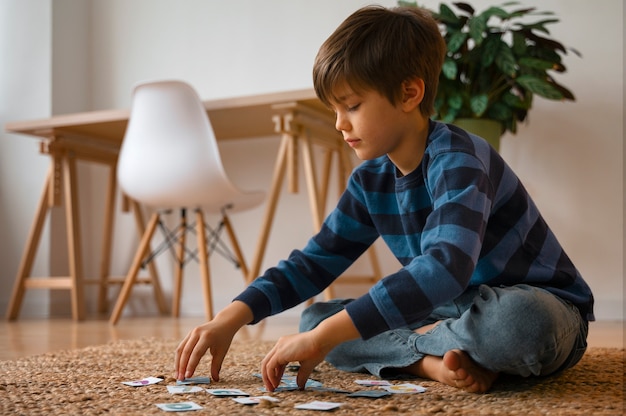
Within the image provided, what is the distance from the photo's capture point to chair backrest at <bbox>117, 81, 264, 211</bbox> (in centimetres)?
249

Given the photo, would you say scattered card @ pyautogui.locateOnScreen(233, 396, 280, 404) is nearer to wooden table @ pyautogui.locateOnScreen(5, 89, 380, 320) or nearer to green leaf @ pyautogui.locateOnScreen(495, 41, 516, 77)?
wooden table @ pyautogui.locateOnScreen(5, 89, 380, 320)

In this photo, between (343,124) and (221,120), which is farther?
(221,120)

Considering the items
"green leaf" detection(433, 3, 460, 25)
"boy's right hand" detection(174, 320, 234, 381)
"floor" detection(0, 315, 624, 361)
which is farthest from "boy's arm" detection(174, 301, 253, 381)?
"green leaf" detection(433, 3, 460, 25)

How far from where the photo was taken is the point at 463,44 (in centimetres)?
240

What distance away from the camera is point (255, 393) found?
102 cm

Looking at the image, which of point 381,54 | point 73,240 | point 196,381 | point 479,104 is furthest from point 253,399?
point 73,240

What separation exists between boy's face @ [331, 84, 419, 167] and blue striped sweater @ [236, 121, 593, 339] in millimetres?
63

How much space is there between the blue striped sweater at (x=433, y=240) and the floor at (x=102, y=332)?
2.29 feet

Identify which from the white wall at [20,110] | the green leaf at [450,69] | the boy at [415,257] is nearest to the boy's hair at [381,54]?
the boy at [415,257]

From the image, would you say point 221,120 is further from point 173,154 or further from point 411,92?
point 411,92

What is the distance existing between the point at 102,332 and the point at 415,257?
1.50 metres

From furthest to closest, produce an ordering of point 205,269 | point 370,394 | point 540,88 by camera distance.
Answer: point 205,269 < point 540,88 < point 370,394

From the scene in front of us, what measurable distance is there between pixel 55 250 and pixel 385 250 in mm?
1540

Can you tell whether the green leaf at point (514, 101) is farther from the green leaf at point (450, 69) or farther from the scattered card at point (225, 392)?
the scattered card at point (225, 392)
